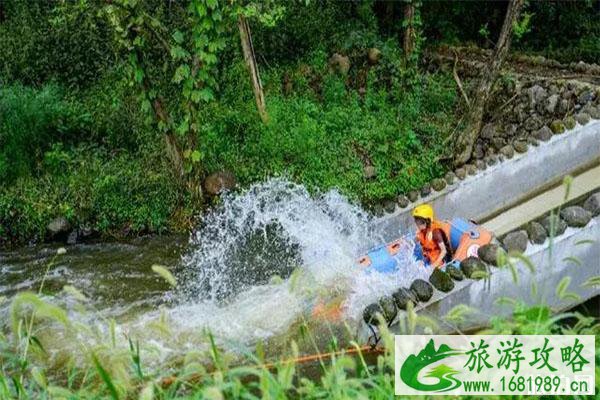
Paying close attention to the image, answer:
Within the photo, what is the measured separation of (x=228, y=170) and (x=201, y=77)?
180cm

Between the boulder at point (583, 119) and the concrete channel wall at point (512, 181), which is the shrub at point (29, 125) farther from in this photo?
the boulder at point (583, 119)

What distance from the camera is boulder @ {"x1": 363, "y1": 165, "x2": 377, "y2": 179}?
10.5 m

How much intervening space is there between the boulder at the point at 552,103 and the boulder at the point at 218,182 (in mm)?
5441

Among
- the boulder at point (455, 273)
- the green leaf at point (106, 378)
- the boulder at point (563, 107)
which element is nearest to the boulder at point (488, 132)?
the boulder at point (563, 107)

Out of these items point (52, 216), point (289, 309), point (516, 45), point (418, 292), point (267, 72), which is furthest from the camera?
point (516, 45)

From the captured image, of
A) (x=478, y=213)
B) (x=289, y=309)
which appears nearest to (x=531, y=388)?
(x=289, y=309)

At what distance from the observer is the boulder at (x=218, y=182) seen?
9703 millimetres

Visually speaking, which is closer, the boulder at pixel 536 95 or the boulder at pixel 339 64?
the boulder at pixel 536 95

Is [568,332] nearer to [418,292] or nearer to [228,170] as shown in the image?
[418,292]

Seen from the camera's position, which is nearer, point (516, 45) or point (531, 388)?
point (531, 388)

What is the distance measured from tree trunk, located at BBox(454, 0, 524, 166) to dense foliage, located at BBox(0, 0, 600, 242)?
25cm

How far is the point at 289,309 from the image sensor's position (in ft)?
22.9

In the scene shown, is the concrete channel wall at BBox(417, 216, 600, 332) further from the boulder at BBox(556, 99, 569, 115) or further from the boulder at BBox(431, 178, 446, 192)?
the boulder at BBox(556, 99, 569, 115)

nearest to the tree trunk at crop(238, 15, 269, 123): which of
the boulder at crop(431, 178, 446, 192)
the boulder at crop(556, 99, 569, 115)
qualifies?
the boulder at crop(431, 178, 446, 192)
